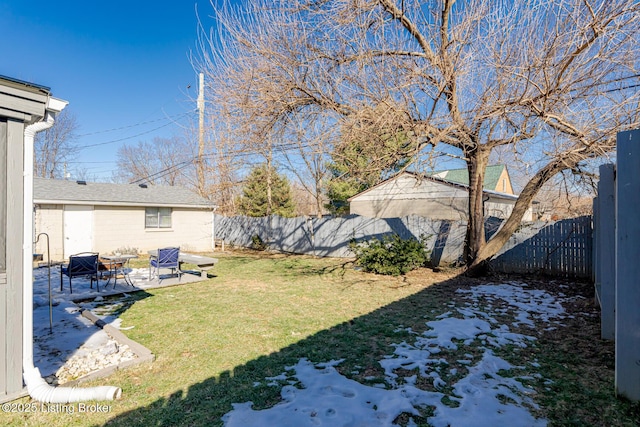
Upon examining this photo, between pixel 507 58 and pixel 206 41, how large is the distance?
6.09 metres

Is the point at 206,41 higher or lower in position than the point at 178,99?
higher

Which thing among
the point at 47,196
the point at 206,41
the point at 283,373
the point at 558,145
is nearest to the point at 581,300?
the point at 558,145

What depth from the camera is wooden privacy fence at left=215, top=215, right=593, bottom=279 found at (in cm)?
855

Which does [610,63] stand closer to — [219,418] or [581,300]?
[581,300]

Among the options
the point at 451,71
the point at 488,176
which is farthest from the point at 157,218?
the point at 488,176

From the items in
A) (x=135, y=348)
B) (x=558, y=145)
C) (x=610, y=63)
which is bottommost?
(x=135, y=348)

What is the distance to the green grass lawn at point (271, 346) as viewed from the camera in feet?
9.14

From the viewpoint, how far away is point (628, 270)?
287cm

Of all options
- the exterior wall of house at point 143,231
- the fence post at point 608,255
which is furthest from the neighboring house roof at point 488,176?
the fence post at point 608,255

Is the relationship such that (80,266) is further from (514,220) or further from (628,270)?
(514,220)

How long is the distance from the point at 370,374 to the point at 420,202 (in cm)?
1371

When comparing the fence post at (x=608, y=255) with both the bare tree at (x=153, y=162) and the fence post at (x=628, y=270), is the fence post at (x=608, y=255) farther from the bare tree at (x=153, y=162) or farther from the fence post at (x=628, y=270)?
the bare tree at (x=153, y=162)

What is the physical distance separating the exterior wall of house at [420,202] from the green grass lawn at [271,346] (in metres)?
7.42

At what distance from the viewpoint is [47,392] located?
2949 mm
